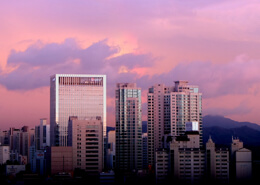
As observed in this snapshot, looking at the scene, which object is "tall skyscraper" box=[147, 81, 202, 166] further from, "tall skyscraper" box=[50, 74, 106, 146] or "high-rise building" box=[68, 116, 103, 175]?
"high-rise building" box=[68, 116, 103, 175]

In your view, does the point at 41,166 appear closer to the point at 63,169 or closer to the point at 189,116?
the point at 63,169

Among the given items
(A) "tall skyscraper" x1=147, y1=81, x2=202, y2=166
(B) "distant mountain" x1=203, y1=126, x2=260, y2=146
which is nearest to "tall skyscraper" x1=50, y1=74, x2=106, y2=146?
(A) "tall skyscraper" x1=147, y1=81, x2=202, y2=166

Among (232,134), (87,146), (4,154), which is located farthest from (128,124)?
(4,154)

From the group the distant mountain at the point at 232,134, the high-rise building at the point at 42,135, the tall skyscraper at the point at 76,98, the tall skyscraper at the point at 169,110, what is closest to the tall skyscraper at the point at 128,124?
the tall skyscraper at the point at 169,110

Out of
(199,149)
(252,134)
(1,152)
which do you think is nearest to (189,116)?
(252,134)

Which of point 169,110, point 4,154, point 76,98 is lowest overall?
point 4,154

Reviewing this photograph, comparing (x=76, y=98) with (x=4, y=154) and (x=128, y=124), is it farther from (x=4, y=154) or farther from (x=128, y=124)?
(x=4, y=154)

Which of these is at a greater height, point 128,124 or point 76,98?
→ point 76,98
